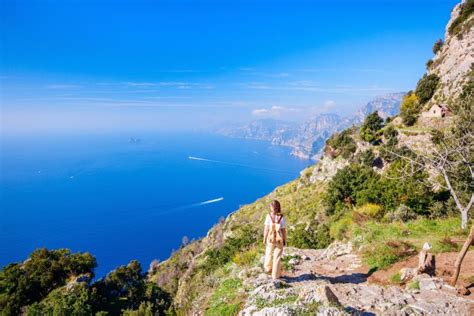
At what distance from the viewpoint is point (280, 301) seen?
17.2 feet

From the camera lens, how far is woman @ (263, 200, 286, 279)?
6.22 meters

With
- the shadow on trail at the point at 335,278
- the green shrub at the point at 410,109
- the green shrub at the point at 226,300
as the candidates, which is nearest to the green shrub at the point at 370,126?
the green shrub at the point at 410,109

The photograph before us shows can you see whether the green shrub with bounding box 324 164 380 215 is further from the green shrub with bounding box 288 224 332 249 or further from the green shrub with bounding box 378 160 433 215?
the green shrub with bounding box 288 224 332 249

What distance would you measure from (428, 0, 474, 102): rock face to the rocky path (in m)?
31.9

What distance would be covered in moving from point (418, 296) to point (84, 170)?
218 m

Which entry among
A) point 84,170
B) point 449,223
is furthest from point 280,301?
point 84,170

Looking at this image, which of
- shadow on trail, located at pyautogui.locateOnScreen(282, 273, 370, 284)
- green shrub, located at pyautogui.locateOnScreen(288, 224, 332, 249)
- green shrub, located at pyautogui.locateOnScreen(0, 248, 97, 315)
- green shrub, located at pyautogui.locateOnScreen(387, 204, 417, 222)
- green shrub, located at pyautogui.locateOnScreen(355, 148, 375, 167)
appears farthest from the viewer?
green shrub, located at pyautogui.locateOnScreen(355, 148, 375, 167)

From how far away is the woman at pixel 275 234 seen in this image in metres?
6.22

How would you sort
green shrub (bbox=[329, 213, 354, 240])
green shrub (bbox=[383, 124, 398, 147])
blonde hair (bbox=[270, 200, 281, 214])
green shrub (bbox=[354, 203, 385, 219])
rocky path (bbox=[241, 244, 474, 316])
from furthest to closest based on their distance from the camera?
green shrub (bbox=[383, 124, 398, 147]), green shrub (bbox=[354, 203, 385, 219]), green shrub (bbox=[329, 213, 354, 240]), blonde hair (bbox=[270, 200, 281, 214]), rocky path (bbox=[241, 244, 474, 316])

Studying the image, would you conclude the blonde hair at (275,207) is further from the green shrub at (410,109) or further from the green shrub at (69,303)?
the green shrub at (410,109)

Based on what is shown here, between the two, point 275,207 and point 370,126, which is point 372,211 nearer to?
point 275,207

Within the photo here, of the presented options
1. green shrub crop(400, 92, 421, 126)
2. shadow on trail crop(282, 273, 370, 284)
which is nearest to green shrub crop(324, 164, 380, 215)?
shadow on trail crop(282, 273, 370, 284)

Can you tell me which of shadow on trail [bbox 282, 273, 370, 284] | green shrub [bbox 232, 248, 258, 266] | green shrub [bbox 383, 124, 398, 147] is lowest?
green shrub [bbox 232, 248, 258, 266]

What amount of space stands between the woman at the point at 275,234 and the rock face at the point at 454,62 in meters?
33.1
